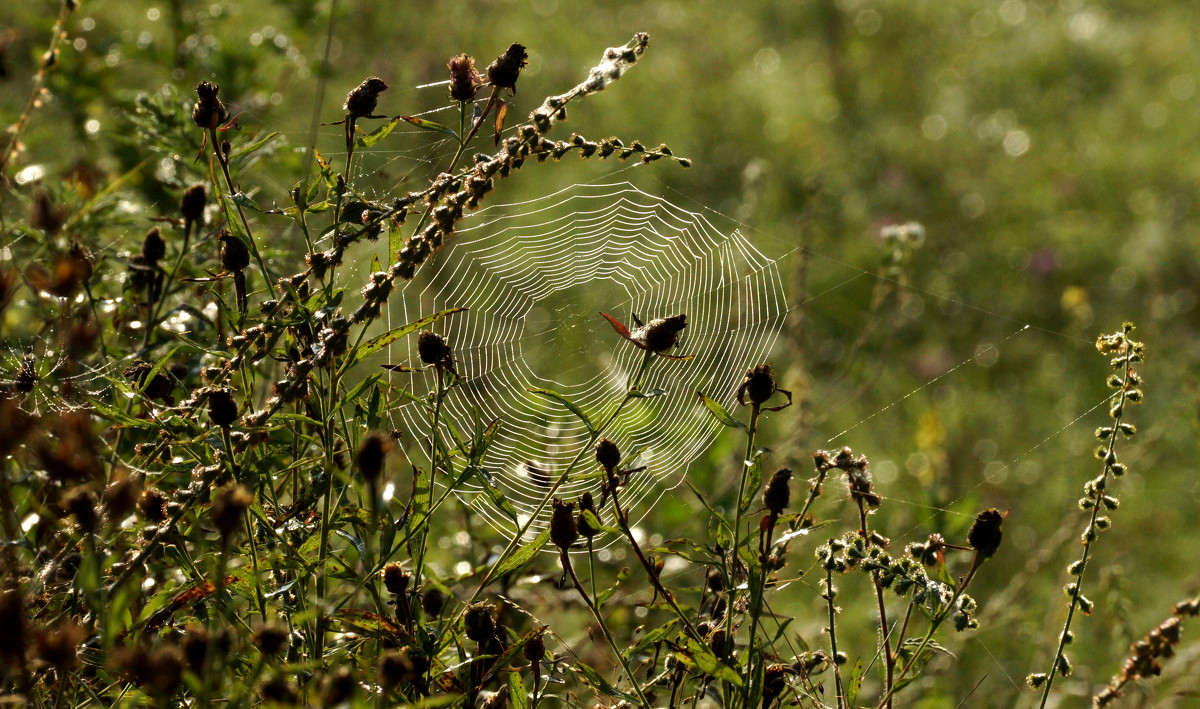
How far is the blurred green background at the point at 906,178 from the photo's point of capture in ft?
6.50

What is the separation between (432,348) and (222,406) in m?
0.18

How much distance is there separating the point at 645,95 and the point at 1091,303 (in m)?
2.04

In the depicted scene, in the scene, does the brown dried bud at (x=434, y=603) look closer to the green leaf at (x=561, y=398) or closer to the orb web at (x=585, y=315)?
the green leaf at (x=561, y=398)

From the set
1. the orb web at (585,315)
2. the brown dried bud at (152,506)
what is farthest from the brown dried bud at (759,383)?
the orb web at (585,315)

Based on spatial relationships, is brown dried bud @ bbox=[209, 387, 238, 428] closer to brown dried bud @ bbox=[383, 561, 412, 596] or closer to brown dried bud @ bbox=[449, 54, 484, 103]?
brown dried bud @ bbox=[383, 561, 412, 596]

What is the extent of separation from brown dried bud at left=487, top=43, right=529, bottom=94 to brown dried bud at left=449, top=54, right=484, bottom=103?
Answer: 2cm

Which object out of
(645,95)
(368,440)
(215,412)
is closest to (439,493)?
(215,412)

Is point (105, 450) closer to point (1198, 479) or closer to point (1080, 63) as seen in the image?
point (1198, 479)

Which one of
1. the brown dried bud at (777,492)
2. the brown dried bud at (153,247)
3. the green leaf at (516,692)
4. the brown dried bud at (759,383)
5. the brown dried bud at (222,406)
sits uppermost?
the brown dried bud at (759,383)

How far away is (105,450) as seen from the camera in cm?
109

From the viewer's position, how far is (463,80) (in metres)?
0.93

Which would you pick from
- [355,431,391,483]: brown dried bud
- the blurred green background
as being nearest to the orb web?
the blurred green background

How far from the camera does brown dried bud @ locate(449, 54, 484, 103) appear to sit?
3.05 ft

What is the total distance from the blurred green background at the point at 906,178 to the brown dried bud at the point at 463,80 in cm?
54
